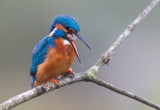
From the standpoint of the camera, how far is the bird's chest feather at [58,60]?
2.85 meters

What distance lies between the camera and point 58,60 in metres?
2.84

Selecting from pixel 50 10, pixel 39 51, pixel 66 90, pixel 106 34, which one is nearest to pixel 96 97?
pixel 66 90

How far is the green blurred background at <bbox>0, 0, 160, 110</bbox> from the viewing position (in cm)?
547

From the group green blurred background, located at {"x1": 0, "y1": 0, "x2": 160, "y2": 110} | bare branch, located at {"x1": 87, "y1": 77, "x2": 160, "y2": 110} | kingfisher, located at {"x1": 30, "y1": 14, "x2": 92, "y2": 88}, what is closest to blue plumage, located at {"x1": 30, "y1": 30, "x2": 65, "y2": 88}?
kingfisher, located at {"x1": 30, "y1": 14, "x2": 92, "y2": 88}

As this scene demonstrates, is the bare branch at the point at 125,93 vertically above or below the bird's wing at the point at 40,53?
below

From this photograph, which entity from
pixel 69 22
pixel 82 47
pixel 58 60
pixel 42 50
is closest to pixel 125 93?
pixel 58 60

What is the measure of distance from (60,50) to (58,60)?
0.10 metres

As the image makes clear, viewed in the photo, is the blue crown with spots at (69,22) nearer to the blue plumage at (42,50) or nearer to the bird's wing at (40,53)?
the blue plumage at (42,50)

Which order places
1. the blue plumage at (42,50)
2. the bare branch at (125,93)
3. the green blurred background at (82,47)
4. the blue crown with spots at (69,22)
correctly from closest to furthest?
the bare branch at (125,93) < the blue crown with spots at (69,22) < the blue plumage at (42,50) < the green blurred background at (82,47)

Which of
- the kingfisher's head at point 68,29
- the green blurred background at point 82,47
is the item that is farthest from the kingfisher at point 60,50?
the green blurred background at point 82,47

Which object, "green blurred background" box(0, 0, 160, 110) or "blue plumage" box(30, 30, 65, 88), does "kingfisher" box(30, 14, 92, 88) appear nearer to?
"blue plumage" box(30, 30, 65, 88)

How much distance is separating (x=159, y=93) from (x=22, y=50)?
8.76 feet

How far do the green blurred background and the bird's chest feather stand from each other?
2454 mm

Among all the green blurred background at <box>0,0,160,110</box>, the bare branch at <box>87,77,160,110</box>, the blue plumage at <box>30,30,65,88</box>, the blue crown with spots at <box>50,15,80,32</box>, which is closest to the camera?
the bare branch at <box>87,77,160,110</box>
